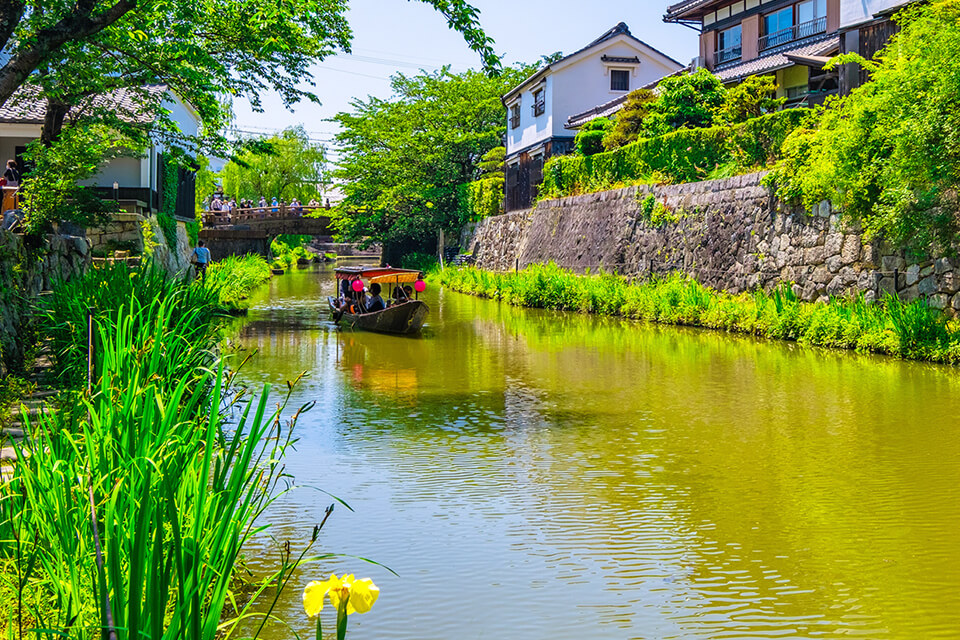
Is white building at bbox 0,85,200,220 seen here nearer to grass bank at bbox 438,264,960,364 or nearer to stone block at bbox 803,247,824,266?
grass bank at bbox 438,264,960,364

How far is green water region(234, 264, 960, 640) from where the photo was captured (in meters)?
5.30

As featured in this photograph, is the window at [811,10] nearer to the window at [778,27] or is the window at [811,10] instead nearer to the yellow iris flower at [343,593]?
the window at [778,27]

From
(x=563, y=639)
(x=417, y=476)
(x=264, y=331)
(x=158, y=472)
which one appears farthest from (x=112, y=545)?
(x=264, y=331)

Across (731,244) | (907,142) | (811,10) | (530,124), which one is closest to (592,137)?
(811,10)

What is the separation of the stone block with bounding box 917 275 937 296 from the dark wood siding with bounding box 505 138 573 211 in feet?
69.6

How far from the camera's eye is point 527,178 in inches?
1452

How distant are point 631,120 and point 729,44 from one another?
8.54 meters

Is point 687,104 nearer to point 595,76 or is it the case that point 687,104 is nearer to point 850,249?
point 850,249

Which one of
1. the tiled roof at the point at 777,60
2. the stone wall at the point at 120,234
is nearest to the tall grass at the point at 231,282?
the stone wall at the point at 120,234

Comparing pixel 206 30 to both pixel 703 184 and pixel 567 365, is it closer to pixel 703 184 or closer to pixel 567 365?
pixel 567 365

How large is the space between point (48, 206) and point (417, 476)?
1021cm

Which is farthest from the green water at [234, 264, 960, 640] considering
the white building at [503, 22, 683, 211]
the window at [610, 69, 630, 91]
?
the window at [610, 69, 630, 91]

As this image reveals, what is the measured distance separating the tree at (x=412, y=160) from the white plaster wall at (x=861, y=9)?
78.9ft

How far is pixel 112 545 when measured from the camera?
3.12m
